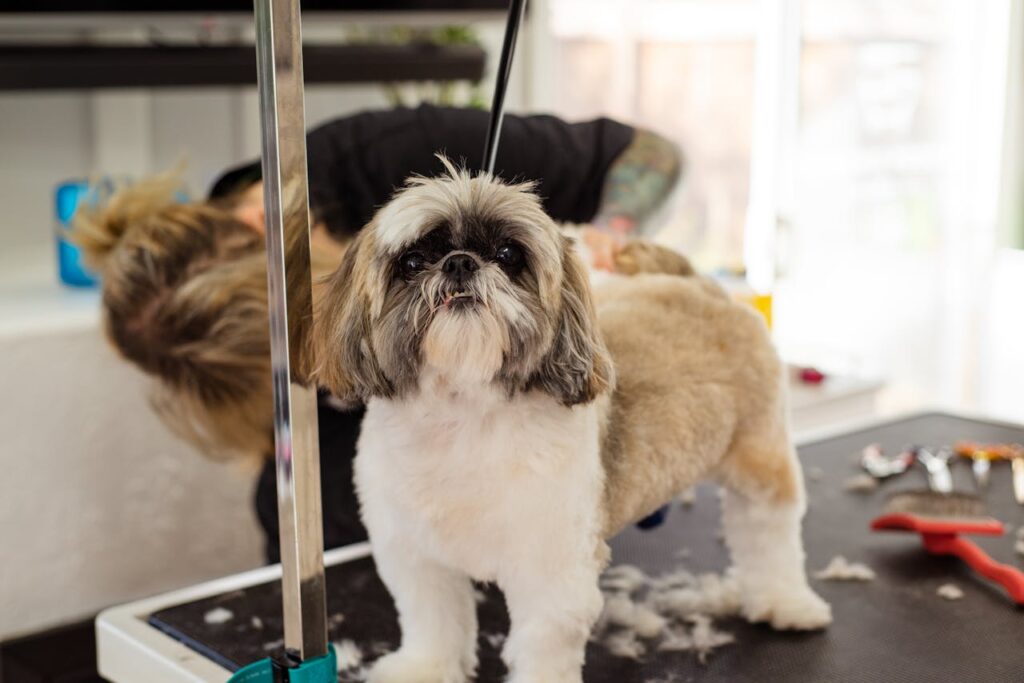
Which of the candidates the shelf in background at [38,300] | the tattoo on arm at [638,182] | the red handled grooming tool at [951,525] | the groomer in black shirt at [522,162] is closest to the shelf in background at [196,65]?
the shelf in background at [38,300]

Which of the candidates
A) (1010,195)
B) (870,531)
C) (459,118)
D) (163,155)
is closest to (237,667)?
(459,118)

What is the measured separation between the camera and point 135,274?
1500mm

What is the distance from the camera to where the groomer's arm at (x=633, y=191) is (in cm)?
105

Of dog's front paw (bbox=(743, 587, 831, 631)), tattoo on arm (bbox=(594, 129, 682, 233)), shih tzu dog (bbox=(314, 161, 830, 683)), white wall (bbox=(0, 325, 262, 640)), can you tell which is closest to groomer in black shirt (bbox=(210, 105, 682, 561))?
tattoo on arm (bbox=(594, 129, 682, 233))

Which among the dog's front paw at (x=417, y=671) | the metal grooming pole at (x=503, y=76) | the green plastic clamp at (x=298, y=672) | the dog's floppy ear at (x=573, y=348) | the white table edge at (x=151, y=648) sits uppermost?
the metal grooming pole at (x=503, y=76)

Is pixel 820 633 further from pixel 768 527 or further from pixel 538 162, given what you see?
pixel 538 162

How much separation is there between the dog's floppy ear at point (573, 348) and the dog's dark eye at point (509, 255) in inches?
1.4

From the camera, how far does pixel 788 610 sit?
1079mm

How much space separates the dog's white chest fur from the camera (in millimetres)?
812

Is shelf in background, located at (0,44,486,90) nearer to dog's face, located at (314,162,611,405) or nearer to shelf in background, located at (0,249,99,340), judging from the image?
shelf in background, located at (0,249,99,340)

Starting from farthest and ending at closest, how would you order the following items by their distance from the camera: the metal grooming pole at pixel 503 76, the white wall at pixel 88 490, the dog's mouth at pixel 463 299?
the white wall at pixel 88 490, the metal grooming pole at pixel 503 76, the dog's mouth at pixel 463 299

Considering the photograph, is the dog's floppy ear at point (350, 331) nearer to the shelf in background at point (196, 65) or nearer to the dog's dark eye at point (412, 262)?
the dog's dark eye at point (412, 262)

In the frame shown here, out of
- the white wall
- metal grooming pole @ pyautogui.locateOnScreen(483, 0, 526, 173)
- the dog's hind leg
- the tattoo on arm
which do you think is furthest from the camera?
the white wall

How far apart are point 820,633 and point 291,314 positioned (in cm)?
56
